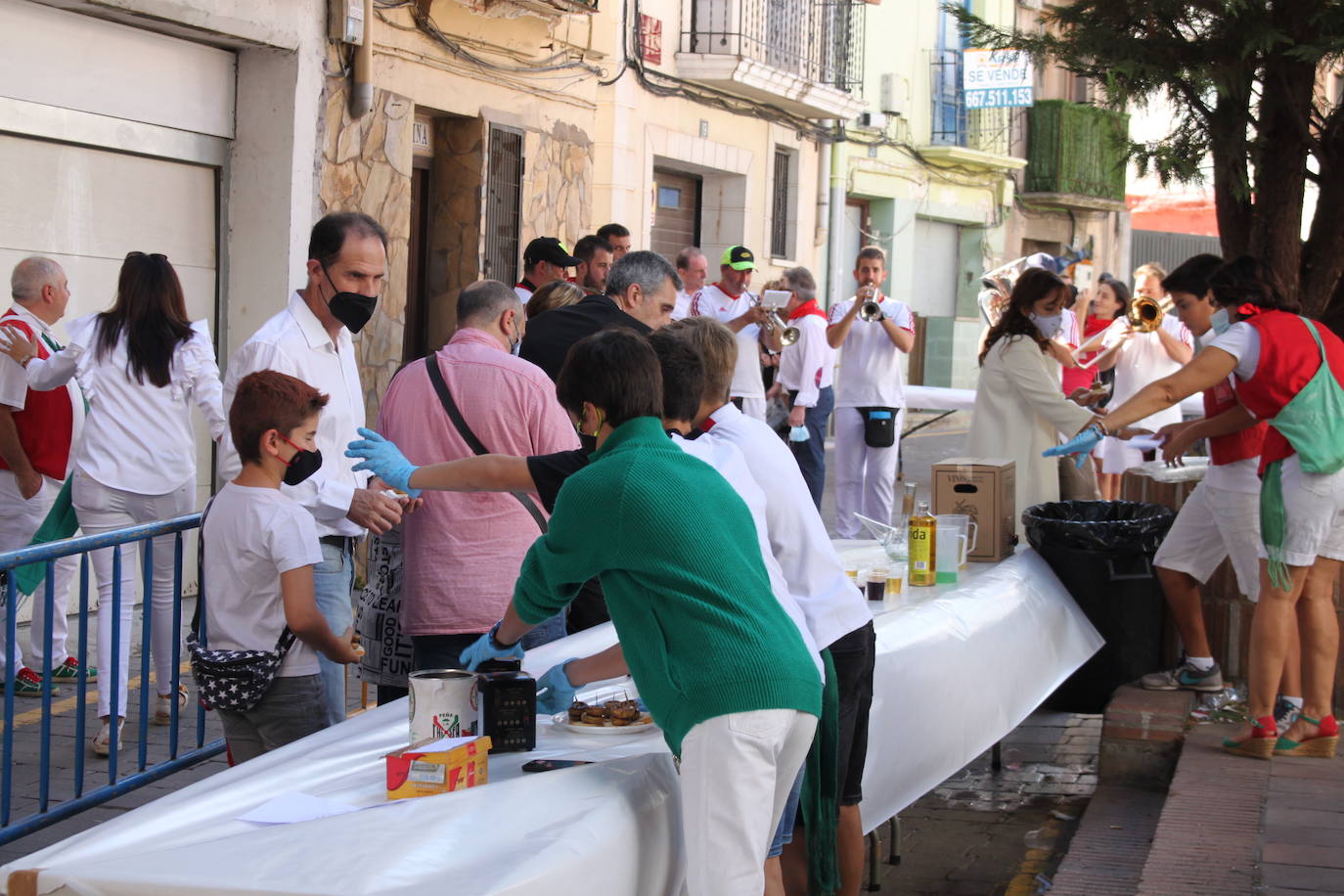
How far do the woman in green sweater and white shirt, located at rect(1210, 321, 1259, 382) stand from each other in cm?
315

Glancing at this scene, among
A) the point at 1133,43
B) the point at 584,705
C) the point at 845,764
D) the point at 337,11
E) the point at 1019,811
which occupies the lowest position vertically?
the point at 1019,811

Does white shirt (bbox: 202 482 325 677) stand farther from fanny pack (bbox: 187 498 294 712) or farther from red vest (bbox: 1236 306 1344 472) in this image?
red vest (bbox: 1236 306 1344 472)

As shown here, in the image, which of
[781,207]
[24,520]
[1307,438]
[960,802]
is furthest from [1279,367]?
[781,207]

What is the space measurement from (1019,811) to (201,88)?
5947 mm

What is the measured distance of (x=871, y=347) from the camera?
384 inches

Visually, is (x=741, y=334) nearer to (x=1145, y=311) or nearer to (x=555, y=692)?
(x=1145, y=311)

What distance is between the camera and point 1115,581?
622 centimetres

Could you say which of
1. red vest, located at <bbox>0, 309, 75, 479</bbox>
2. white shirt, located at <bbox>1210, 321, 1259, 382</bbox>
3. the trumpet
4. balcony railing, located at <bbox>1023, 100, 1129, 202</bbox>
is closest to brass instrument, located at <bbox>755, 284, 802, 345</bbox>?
the trumpet

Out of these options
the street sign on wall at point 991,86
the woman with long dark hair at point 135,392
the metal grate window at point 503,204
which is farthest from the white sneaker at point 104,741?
the street sign on wall at point 991,86

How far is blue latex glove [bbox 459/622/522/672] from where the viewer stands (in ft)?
10.8

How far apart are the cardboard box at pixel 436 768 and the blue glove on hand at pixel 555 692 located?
20.7 inches

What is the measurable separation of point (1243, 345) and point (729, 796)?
→ 3437 millimetres

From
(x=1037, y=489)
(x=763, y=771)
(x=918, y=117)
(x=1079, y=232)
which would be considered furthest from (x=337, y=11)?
(x=1079, y=232)

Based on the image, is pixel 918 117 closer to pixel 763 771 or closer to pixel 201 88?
pixel 201 88
